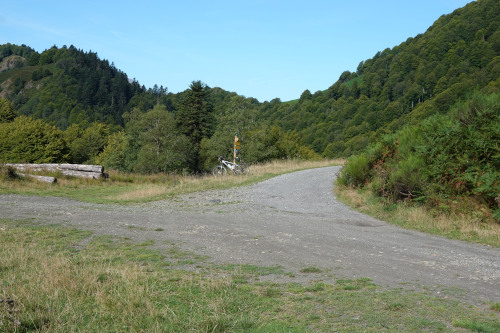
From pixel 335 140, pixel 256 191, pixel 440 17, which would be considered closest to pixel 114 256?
pixel 256 191

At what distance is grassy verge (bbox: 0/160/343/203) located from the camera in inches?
723

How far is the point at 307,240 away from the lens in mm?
8812

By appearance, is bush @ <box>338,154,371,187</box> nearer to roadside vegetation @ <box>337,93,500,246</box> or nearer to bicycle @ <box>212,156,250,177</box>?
roadside vegetation @ <box>337,93,500,246</box>

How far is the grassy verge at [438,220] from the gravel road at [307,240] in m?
0.49

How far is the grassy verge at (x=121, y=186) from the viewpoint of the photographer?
18375mm

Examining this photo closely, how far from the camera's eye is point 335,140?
3548 inches

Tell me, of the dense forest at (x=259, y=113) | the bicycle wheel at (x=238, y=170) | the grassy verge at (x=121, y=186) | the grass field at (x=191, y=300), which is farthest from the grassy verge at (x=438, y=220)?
the bicycle wheel at (x=238, y=170)

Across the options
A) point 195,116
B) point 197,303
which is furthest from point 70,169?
point 195,116

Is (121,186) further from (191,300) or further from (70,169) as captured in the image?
(191,300)

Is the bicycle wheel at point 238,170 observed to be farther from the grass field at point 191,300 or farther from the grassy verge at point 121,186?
the grass field at point 191,300

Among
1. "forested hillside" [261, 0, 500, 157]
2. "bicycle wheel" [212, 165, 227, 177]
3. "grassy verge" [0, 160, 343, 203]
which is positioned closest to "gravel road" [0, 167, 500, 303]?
"grassy verge" [0, 160, 343, 203]

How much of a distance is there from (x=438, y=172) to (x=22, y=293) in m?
10.7

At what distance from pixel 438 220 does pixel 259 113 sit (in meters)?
51.5

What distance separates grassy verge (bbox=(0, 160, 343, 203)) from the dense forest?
757 centimetres
